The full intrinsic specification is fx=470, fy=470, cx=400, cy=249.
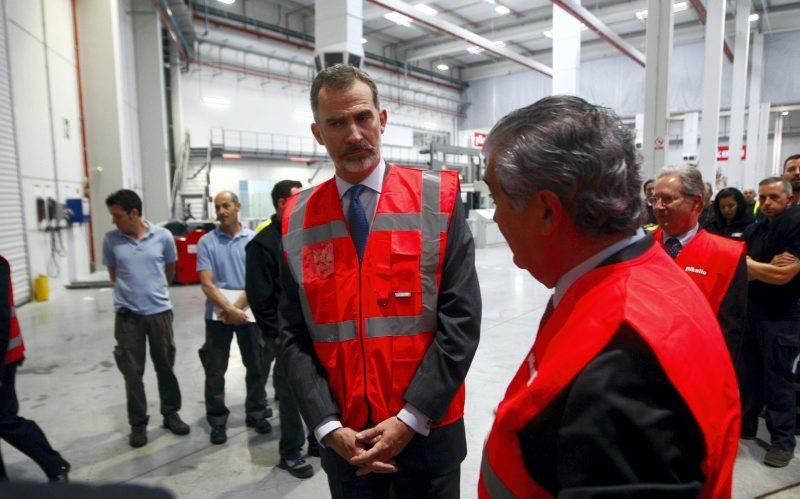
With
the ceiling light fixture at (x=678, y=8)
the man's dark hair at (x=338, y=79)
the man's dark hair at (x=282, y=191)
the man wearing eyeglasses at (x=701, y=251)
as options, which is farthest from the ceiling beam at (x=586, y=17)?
the man's dark hair at (x=338, y=79)

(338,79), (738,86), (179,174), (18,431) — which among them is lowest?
(18,431)

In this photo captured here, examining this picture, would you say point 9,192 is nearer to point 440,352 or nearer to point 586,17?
Answer: point 440,352

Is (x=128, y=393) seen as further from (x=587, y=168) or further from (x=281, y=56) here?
(x=281, y=56)

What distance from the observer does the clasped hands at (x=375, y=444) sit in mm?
1406

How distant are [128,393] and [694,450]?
3639mm

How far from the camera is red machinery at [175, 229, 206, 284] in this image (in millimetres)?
9242

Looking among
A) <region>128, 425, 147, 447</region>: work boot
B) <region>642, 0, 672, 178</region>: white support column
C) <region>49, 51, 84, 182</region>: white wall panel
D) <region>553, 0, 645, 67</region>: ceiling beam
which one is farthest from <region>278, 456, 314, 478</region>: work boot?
<region>553, 0, 645, 67</region>: ceiling beam

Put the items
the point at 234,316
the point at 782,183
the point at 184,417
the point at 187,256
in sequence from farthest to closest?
the point at 187,256
the point at 184,417
the point at 234,316
the point at 782,183

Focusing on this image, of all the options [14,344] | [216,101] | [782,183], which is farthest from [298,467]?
[216,101]

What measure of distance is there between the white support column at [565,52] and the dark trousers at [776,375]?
8.45 metres

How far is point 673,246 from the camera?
2.46 metres

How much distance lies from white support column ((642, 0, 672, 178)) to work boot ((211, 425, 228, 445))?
19.5 feet

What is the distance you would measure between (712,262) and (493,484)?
2.03 m

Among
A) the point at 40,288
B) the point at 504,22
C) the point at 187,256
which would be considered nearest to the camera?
the point at 40,288
